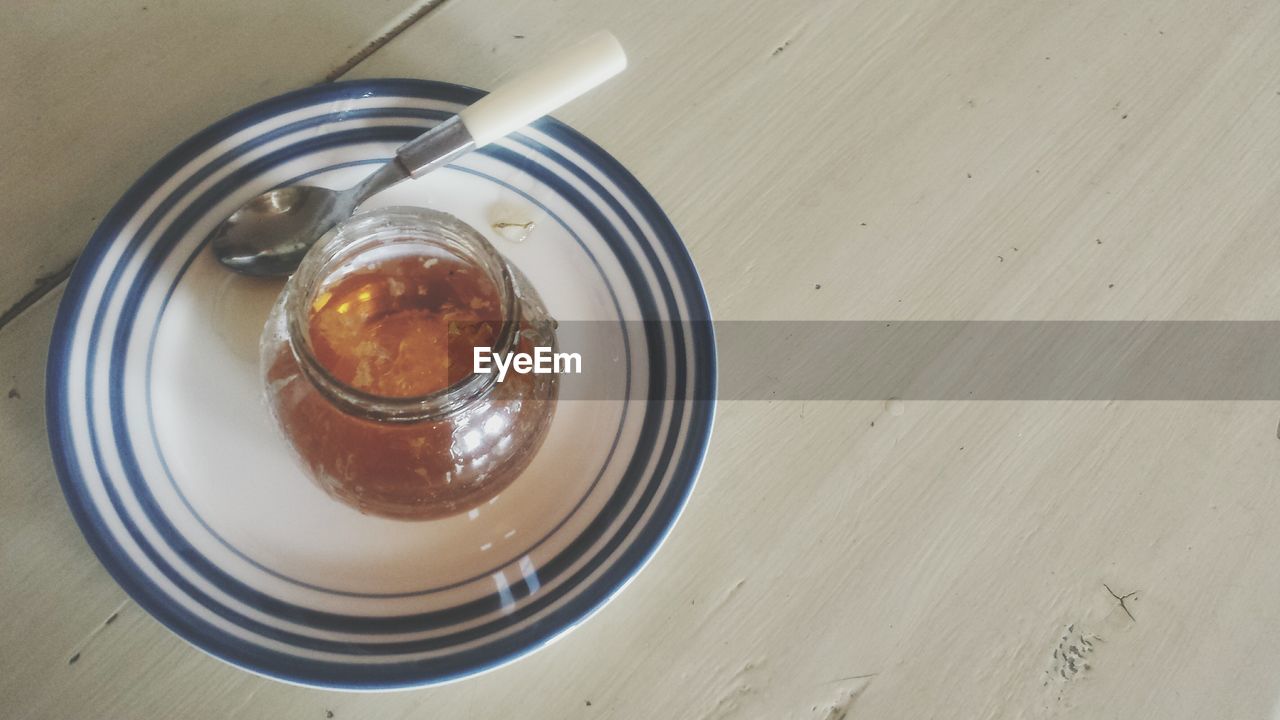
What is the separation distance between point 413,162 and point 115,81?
0.21 metres

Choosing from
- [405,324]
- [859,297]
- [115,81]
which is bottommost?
[859,297]

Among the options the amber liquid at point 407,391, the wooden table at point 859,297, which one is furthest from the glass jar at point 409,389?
the wooden table at point 859,297

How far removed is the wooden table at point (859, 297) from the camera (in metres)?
0.49

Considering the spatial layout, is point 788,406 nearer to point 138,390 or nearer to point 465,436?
point 465,436

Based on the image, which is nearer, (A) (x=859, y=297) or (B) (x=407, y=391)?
(B) (x=407, y=391)

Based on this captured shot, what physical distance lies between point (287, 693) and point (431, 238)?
9.3 inches

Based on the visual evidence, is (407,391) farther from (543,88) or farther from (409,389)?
(543,88)

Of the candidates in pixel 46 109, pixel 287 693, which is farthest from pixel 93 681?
pixel 46 109

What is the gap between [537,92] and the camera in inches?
18.1

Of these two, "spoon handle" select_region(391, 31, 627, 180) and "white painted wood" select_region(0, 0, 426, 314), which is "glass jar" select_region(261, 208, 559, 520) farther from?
"white painted wood" select_region(0, 0, 426, 314)

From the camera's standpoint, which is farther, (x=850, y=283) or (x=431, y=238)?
(x=850, y=283)

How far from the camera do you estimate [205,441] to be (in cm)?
47

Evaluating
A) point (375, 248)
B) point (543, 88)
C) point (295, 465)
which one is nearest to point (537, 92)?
point (543, 88)

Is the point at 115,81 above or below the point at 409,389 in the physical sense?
above
